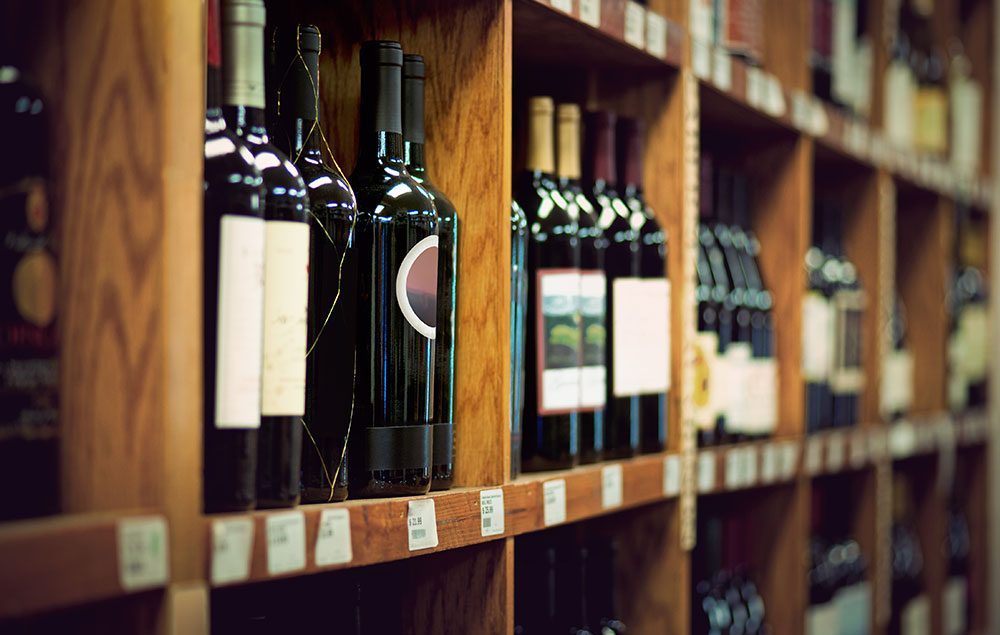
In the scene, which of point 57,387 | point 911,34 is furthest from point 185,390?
point 911,34

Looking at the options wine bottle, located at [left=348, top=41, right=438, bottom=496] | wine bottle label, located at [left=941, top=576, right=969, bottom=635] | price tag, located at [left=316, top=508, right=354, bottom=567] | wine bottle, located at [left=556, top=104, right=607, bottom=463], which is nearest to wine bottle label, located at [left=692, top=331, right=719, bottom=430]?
wine bottle, located at [left=556, top=104, right=607, bottom=463]

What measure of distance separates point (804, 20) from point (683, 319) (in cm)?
91

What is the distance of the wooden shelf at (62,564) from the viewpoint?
0.81 metres

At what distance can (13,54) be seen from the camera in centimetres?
98

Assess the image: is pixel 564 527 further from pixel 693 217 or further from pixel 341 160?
pixel 341 160

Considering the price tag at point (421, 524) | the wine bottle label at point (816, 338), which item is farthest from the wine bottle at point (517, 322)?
the wine bottle label at point (816, 338)

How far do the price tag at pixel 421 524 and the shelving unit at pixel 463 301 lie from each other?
1 centimetres

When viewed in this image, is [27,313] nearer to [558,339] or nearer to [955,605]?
[558,339]

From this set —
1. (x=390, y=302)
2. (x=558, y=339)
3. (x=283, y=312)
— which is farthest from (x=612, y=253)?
(x=283, y=312)

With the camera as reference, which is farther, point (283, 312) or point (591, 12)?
point (591, 12)

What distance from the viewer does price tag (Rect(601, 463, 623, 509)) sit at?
5.28 feet

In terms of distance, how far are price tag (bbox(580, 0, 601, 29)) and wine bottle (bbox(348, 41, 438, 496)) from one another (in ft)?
1.16

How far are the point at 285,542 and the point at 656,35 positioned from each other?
1.03 meters

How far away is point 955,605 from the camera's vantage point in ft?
11.2
